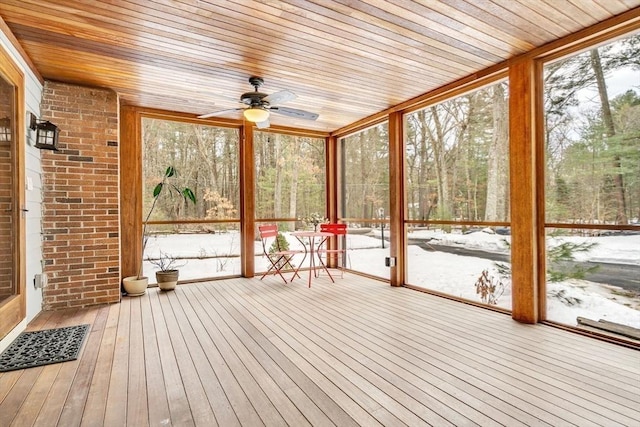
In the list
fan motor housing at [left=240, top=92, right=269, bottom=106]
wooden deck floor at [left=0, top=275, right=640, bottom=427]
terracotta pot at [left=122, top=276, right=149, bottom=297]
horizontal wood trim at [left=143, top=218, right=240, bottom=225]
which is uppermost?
fan motor housing at [left=240, top=92, right=269, bottom=106]

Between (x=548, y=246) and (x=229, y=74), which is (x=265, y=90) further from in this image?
(x=548, y=246)

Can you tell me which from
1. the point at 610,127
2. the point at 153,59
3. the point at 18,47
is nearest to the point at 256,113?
the point at 153,59

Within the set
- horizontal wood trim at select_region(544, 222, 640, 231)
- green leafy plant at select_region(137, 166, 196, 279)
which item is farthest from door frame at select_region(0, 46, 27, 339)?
horizontal wood trim at select_region(544, 222, 640, 231)

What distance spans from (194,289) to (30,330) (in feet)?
6.31

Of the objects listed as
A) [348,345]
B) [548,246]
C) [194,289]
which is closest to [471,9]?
[548,246]

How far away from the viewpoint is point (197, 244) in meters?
5.48

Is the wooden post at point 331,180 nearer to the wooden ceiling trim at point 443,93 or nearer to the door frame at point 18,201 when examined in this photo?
the wooden ceiling trim at point 443,93

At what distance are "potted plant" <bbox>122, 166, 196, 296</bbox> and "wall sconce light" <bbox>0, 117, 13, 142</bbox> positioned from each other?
5.72ft

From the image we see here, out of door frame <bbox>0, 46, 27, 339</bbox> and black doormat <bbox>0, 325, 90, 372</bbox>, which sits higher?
door frame <bbox>0, 46, 27, 339</bbox>

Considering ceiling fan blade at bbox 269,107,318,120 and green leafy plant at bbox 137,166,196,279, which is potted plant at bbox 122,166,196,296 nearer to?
green leafy plant at bbox 137,166,196,279

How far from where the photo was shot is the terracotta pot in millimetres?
4461

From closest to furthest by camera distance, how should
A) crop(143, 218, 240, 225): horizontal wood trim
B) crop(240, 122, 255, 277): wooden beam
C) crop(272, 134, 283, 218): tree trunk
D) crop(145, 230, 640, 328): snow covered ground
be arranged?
crop(145, 230, 640, 328): snow covered ground < crop(143, 218, 240, 225): horizontal wood trim < crop(240, 122, 255, 277): wooden beam < crop(272, 134, 283, 218): tree trunk

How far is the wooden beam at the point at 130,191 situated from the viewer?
15.6 feet

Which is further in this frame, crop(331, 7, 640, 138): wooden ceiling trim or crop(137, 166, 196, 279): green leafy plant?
crop(137, 166, 196, 279): green leafy plant
